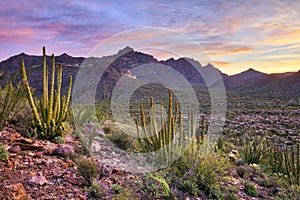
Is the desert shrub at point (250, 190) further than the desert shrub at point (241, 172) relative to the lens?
No

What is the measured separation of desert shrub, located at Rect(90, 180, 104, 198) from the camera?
4.09 metres

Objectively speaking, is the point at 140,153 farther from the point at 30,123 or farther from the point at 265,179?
the point at 265,179

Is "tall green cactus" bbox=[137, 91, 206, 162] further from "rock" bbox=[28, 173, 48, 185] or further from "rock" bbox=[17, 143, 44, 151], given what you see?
"rock" bbox=[28, 173, 48, 185]

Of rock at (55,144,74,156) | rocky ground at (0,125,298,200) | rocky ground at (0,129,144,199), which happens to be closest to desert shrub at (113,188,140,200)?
rocky ground at (0,125,298,200)

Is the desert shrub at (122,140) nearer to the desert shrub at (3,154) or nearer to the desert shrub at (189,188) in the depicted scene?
the desert shrub at (189,188)

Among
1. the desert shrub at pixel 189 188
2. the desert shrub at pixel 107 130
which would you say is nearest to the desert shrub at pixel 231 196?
the desert shrub at pixel 189 188

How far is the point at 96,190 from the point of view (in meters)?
4.14

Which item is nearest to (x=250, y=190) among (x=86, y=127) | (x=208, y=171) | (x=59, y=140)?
(x=208, y=171)

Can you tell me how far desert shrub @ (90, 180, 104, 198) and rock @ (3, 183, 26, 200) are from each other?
97 cm

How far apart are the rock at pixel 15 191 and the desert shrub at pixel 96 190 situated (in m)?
0.97

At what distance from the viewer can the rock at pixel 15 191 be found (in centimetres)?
347

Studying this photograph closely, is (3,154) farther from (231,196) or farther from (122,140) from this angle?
(231,196)

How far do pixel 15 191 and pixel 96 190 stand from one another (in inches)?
44.8

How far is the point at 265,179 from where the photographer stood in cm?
678
